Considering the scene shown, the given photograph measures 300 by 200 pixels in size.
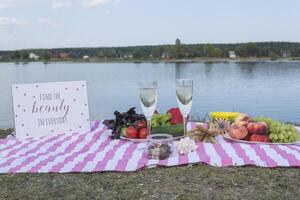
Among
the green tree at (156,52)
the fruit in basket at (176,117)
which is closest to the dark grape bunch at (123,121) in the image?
the fruit in basket at (176,117)

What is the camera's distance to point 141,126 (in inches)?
175

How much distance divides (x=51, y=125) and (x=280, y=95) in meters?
17.4

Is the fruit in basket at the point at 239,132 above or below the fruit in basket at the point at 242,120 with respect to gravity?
below

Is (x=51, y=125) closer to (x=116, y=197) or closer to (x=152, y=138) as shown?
(x=152, y=138)

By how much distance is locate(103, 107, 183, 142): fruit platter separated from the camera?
431 cm

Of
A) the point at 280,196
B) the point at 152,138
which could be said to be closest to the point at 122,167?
the point at 152,138

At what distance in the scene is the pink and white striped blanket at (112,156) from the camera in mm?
3621

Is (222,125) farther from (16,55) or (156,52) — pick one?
(156,52)

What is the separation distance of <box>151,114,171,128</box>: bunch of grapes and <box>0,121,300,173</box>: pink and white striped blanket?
239mm

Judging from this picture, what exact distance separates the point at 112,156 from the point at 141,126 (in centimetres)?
63

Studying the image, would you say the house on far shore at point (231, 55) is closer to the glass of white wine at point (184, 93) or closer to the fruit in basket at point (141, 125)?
the fruit in basket at point (141, 125)

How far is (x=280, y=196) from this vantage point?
3021mm

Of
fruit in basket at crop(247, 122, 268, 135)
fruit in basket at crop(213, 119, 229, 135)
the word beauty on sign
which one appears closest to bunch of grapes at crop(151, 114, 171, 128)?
fruit in basket at crop(213, 119, 229, 135)

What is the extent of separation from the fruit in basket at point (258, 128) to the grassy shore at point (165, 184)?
0.68 m
